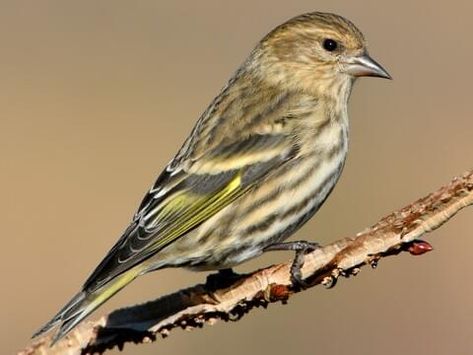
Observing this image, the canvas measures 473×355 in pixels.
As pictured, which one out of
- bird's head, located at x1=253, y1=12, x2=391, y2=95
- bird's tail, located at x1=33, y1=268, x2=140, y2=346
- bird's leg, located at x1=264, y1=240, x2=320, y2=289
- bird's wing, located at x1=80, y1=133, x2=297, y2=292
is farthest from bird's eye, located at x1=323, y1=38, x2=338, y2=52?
bird's tail, located at x1=33, y1=268, x2=140, y2=346

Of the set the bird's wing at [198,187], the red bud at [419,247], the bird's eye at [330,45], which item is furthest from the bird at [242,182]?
the red bud at [419,247]

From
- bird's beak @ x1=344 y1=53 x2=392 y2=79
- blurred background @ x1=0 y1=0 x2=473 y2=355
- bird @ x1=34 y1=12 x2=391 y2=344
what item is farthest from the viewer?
blurred background @ x1=0 y1=0 x2=473 y2=355

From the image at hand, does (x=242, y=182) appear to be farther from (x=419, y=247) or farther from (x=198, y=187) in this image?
(x=419, y=247)

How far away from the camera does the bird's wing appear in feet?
19.8

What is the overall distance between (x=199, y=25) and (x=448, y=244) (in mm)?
7735

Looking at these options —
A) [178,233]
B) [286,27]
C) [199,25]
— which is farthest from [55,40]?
[178,233]

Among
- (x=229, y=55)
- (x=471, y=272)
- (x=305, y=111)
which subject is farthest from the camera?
(x=229, y=55)

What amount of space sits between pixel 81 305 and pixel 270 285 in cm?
82

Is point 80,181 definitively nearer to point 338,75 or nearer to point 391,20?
point 391,20

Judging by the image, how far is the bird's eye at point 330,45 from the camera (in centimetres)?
707

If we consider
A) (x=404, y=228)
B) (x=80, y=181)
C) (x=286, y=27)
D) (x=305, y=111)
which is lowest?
(x=404, y=228)

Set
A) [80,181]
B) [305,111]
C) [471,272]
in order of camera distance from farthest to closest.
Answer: [80,181]
[471,272]
[305,111]

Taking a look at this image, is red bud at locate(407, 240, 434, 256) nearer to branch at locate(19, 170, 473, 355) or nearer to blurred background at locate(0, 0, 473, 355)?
branch at locate(19, 170, 473, 355)

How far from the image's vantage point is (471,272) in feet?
38.9
